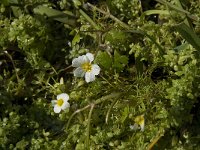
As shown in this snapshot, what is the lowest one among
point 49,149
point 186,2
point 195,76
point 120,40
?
point 49,149

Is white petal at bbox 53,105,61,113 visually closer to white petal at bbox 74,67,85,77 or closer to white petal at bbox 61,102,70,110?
white petal at bbox 61,102,70,110

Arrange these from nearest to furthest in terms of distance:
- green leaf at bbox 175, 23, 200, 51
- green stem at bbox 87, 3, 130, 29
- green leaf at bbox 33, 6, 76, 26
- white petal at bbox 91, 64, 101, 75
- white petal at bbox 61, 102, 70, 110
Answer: green leaf at bbox 175, 23, 200, 51, white petal at bbox 91, 64, 101, 75, white petal at bbox 61, 102, 70, 110, green stem at bbox 87, 3, 130, 29, green leaf at bbox 33, 6, 76, 26

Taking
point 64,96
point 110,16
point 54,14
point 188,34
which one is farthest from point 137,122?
point 54,14

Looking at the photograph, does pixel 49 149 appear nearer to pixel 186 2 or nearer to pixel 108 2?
pixel 108 2

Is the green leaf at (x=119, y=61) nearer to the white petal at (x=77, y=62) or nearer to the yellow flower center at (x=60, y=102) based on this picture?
the white petal at (x=77, y=62)

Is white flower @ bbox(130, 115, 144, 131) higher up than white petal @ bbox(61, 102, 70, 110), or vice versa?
white petal @ bbox(61, 102, 70, 110)

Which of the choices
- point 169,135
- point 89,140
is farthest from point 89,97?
point 169,135

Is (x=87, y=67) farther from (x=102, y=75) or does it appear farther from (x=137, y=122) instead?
Answer: (x=137, y=122)

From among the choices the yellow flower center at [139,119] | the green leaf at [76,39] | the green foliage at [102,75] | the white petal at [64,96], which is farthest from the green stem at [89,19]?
the yellow flower center at [139,119]

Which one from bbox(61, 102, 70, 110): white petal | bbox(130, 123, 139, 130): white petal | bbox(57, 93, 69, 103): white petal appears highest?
bbox(57, 93, 69, 103): white petal

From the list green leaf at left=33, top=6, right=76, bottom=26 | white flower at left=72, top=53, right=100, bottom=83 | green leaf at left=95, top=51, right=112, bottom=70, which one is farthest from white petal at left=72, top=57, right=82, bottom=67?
green leaf at left=33, top=6, right=76, bottom=26
